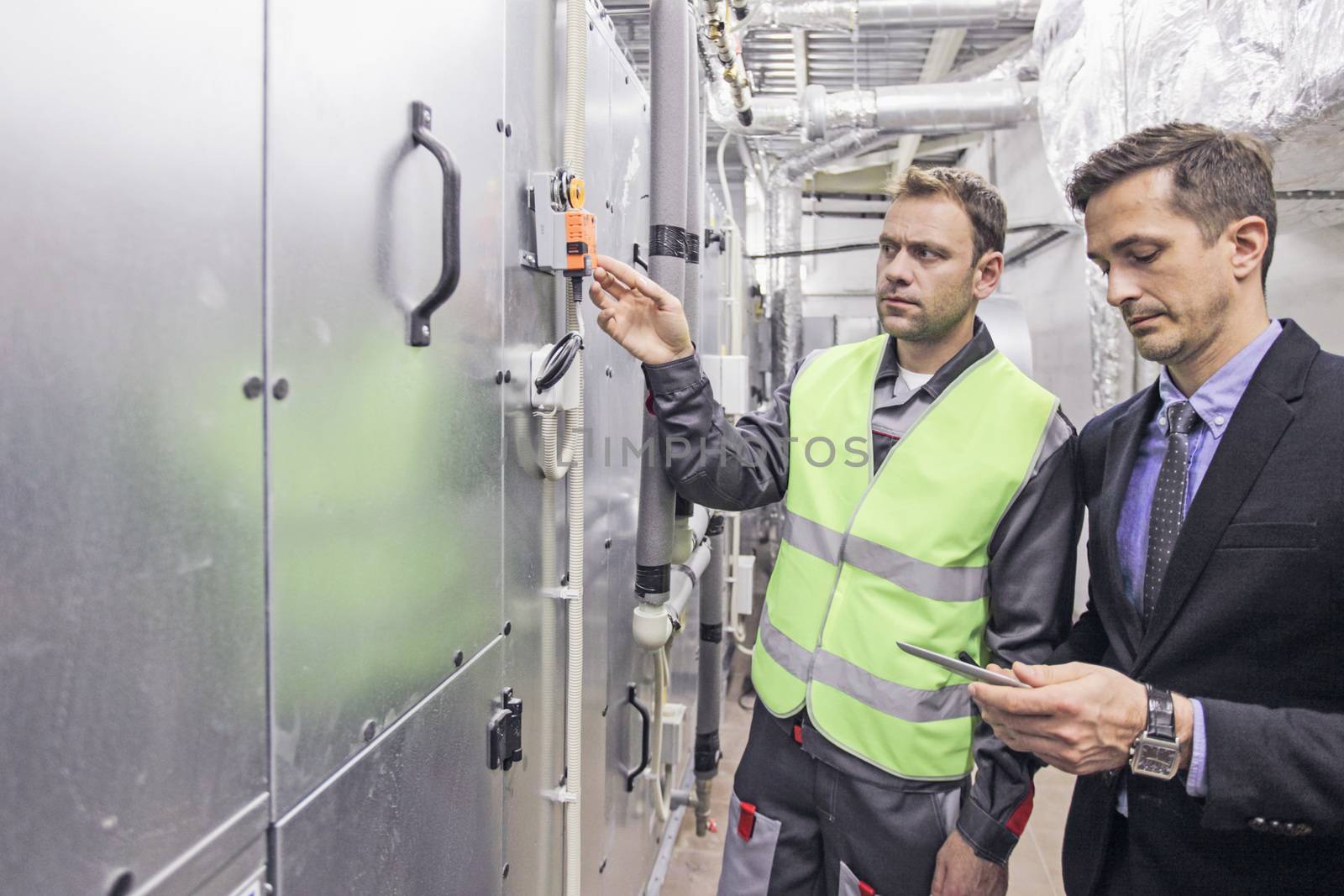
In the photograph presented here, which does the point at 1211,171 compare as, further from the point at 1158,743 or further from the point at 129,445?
the point at 129,445

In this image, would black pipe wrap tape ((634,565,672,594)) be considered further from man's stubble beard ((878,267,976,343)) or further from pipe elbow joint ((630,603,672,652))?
man's stubble beard ((878,267,976,343))

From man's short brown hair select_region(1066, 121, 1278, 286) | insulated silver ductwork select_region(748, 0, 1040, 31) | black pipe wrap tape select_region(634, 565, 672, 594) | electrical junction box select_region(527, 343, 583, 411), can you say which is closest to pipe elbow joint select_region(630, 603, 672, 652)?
black pipe wrap tape select_region(634, 565, 672, 594)

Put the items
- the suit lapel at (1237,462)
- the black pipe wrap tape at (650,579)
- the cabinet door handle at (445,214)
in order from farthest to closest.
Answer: the black pipe wrap tape at (650,579) < the suit lapel at (1237,462) < the cabinet door handle at (445,214)

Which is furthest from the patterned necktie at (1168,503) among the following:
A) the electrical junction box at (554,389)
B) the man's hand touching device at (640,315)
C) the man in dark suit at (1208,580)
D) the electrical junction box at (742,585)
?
the electrical junction box at (742,585)

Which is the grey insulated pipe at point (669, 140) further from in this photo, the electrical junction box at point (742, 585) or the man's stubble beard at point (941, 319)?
the electrical junction box at point (742, 585)

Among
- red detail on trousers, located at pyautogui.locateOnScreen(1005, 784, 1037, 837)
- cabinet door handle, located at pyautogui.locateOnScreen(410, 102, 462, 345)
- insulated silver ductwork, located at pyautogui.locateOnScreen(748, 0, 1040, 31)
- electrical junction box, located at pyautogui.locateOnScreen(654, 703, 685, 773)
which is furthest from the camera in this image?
insulated silver ductwork, located at pyautogui.locateOnScreen(748, 0, 1040, 31)

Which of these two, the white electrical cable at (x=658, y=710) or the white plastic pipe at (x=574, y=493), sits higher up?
the white plastic pipe at (x=574, y=493)

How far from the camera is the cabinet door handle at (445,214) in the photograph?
0.73 m

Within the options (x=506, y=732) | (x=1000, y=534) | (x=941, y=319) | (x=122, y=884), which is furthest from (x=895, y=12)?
(x=122, y=884)

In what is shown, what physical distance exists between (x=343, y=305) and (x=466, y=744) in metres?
0.55

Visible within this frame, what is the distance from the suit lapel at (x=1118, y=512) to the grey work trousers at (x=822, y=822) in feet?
1.17

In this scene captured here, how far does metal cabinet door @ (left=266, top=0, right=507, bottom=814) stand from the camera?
588mm

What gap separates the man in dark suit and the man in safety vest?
5.5 inches

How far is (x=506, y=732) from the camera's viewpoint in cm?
98
